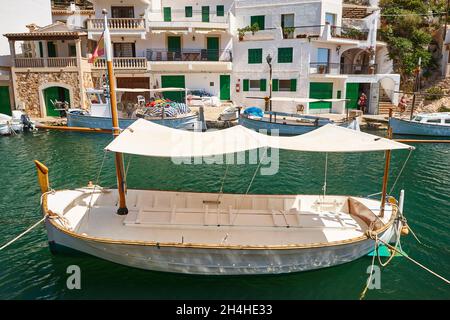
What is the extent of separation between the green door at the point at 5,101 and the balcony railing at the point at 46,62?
8.97ft

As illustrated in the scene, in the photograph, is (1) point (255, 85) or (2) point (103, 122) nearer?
(2) point (103, 122)

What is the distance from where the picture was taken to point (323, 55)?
3209 centimetres

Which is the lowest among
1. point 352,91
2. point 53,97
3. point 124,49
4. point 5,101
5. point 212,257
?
point 212,257

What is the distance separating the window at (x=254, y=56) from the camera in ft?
107

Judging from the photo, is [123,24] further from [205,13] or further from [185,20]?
[205,13]

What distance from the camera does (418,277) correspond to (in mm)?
8695

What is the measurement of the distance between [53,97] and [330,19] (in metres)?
24.8

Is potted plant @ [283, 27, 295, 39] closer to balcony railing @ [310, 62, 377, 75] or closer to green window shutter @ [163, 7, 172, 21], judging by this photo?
balcony railing @ [310, 62, 377, 75]

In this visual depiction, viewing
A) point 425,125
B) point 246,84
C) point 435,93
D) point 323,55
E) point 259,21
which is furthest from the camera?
point 246,84

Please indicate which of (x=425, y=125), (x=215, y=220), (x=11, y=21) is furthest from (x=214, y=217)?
(x=11, y=21)

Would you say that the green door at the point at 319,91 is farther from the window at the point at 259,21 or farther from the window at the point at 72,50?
the window at the point at 72,50

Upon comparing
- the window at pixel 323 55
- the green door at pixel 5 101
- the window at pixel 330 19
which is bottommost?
the green door at pixel 5 101

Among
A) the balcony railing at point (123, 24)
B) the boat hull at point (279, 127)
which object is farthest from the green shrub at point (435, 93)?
the balcony railing at point (123, 24)

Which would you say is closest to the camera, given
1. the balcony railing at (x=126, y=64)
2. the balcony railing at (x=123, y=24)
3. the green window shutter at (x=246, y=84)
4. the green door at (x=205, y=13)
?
the balcony railing at (x=123, y=24)
